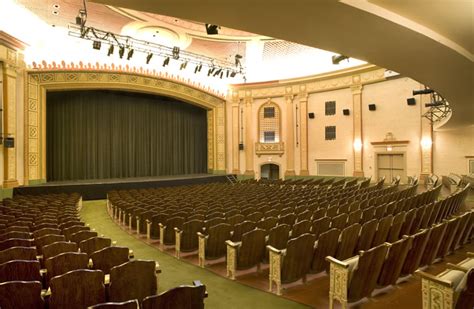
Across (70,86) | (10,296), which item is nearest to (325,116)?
(70,86)

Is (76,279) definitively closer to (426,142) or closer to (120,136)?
(426,142)

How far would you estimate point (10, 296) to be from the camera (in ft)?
6.79

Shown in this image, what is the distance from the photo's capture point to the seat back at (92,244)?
3479 millimetres

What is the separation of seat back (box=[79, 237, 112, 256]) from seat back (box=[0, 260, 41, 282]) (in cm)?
78

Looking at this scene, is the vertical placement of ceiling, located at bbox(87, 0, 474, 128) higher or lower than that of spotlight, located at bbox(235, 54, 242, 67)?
lower

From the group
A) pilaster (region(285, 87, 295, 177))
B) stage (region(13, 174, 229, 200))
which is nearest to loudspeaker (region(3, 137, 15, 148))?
stage (region(13, 174, 229, 200))

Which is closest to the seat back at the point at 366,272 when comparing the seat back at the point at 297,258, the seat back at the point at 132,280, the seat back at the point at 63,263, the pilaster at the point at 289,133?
the seat back at the point at 297,258

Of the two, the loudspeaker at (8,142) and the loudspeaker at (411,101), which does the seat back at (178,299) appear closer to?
the loudspeaker at (8,142)

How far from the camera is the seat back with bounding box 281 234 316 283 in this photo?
3.27m

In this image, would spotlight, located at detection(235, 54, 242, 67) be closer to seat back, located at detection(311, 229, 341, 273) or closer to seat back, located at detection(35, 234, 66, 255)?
seat back, located at detection(311, 229, 341, 273)

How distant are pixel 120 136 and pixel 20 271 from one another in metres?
14.5

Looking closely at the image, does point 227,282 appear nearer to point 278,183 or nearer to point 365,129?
point 278,183

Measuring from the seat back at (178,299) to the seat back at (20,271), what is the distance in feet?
4.77

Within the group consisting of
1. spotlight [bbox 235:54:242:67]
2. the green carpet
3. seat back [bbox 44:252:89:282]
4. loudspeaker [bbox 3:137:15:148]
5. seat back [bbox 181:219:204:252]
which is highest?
spotlight [bbox 235:54:242:67]
